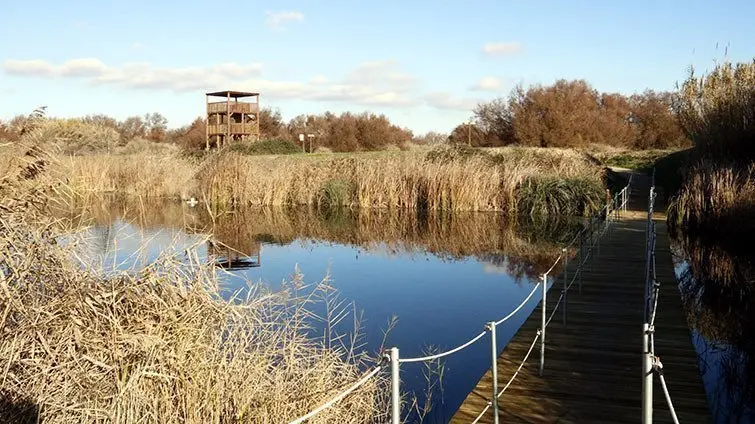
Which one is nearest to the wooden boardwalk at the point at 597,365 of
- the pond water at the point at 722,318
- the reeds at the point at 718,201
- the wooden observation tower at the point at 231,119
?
the pond water at the point at 722,318

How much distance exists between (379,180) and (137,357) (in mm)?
18059

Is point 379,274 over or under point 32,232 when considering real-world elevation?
under

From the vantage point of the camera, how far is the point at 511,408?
5.18m

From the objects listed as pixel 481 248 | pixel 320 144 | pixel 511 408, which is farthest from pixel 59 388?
pixel 320 144

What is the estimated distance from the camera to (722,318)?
28.8 ft

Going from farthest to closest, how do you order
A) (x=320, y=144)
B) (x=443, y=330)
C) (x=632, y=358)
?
1. (x=320, y=144)
2. (x=443, y=330)
3. (x=632, y=358)

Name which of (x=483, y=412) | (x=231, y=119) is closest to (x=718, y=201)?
(x=483, y=412)

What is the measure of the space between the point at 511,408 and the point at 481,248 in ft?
31.4

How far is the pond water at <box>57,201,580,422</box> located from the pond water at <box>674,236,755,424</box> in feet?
6.61

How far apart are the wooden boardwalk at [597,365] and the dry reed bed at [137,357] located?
1273 mm

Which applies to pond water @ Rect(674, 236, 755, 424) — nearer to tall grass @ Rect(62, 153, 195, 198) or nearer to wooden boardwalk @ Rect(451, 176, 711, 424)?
wooden boardwalk @ Rect(451, 176, 711, 424)

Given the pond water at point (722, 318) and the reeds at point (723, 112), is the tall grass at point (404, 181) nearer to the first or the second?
the reeds at point (723, 112)

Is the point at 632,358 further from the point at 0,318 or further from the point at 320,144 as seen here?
the point at 320,144

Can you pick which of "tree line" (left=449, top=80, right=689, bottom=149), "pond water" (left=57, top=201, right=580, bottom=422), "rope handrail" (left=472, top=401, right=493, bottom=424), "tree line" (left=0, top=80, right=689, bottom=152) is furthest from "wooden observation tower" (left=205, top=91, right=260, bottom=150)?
"rope handrail" (left=472, top=401, right=493, bottom=424)
